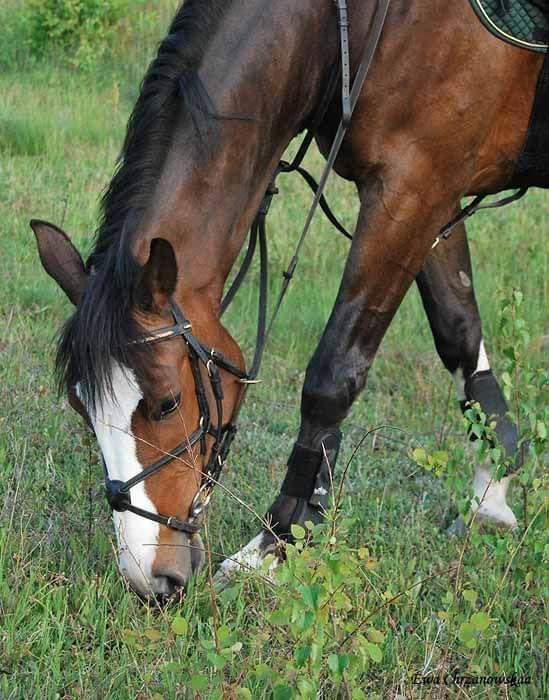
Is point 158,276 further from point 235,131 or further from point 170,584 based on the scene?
point 170,584

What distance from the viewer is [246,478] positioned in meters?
3.90

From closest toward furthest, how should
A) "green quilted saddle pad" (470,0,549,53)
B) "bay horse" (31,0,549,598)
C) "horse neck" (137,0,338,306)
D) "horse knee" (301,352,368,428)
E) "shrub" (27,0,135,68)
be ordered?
"bay horse" (31,0,549,598) → "horse neck" (137,0,338,306) → "green quilted saddle pad" (470,0,549,53) → "horse knee" (301,352,368,428) → "shrub" (27,0,135,68)

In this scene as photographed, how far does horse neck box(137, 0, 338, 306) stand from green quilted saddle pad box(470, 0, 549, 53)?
44 cm

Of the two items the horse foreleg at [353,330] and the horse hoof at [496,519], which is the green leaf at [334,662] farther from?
the horse hoof at [496,519]

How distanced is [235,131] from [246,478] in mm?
1370

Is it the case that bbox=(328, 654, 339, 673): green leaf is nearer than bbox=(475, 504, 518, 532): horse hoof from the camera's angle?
Yes

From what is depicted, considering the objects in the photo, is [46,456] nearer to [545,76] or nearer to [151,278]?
[151,278]

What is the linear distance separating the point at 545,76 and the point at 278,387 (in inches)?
80.6

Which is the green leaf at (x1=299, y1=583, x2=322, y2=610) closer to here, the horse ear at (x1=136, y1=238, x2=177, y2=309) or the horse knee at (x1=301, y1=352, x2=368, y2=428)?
the horse ear at (x1=136, y1=238, x2=177, y2=309)

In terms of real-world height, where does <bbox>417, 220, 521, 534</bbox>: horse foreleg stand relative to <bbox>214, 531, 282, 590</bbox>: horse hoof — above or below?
above

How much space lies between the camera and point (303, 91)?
123 inches

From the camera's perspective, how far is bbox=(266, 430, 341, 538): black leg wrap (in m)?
3.31

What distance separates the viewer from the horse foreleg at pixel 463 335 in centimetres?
389

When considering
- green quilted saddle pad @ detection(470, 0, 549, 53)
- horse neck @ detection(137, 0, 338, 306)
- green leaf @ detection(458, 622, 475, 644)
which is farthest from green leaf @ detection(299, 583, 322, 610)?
green quilted saddle pad @ detection(470, 0, 549, 53)
